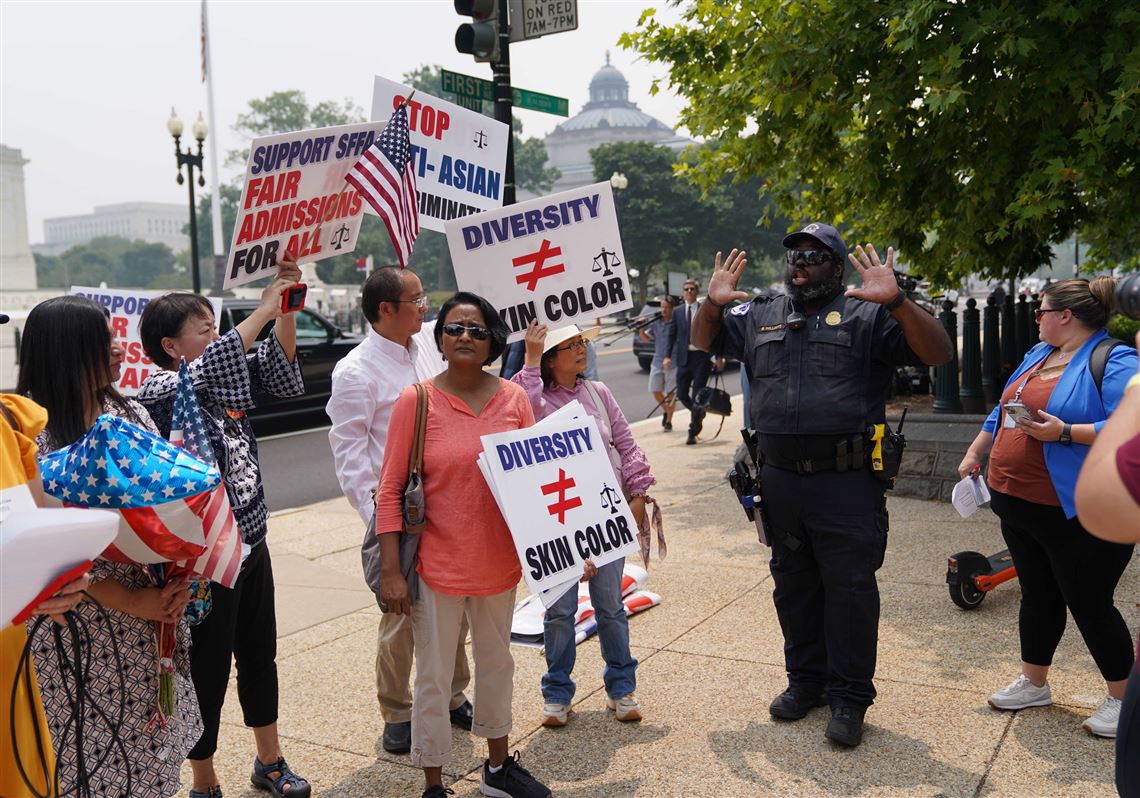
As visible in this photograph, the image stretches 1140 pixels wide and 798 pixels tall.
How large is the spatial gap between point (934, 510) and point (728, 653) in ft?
11.8

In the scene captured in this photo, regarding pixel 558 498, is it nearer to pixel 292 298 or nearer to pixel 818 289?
pixel 292 298

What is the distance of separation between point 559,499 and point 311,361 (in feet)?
39.4

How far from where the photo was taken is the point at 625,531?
4.05 m

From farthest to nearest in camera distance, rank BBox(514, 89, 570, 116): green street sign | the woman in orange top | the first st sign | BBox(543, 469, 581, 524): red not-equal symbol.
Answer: BBox(514, 89, 570, 116): green street sign
the first st sign
BBox(543, 469, 581, 524): red not-equal symbol
the woman in orange top

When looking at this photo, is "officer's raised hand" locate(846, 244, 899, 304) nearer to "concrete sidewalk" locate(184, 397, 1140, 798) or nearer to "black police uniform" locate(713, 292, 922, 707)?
"black police uniform" locate(713, 292, 922, 707)

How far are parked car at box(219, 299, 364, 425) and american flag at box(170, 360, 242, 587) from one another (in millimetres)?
11433

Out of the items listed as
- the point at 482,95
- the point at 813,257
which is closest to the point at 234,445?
the point at 813,257

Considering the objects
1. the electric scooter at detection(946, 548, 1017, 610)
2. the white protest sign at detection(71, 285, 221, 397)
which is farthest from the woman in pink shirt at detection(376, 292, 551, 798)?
the white protest sign at detection(71, 285, 221, 397)

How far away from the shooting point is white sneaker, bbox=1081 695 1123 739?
397 cm

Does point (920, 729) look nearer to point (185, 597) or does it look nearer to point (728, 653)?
point (728, 653)

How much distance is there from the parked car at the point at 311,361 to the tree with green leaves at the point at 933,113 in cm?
724

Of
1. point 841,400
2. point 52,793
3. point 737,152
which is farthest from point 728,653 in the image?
point 737,152

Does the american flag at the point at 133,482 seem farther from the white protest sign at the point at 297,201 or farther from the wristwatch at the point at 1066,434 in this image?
the wristwatch at the point at 1066,434

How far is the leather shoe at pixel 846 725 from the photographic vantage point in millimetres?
4039
